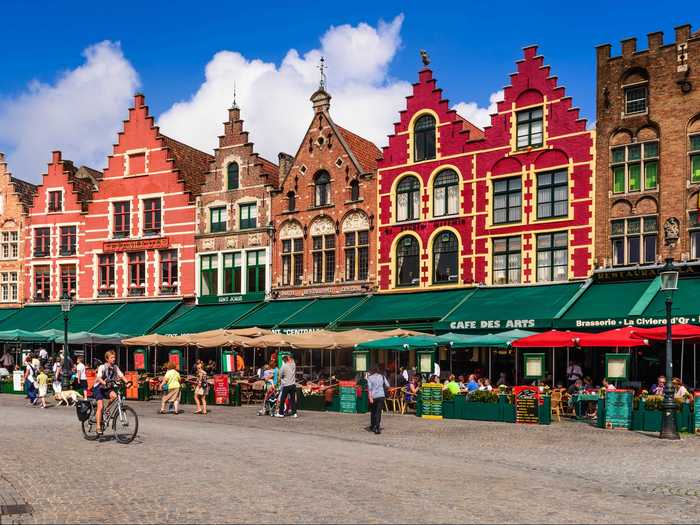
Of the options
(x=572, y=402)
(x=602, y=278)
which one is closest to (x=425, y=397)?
(x=572, y=402)

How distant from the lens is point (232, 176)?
4262 centimetres

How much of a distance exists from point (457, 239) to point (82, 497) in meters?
26.1

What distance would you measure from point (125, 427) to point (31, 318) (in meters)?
31.3

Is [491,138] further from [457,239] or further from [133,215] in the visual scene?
[133,215]

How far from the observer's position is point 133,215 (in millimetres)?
45688

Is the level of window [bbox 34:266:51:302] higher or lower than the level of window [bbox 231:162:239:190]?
lower

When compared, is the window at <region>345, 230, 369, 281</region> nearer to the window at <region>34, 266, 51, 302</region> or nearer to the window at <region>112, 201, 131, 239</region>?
the window at <region>112, 201, 131, 239</region>

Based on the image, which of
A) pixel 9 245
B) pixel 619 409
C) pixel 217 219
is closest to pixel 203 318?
pixel 217 219


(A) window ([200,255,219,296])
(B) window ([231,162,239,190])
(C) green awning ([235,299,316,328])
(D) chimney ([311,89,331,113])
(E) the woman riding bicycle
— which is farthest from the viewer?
(A) window ([200,255,219,296])

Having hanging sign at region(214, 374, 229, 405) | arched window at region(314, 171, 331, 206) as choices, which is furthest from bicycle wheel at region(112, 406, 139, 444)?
arched window at region(314, 171, 331, 206)

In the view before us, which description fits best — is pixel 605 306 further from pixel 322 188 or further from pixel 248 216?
pixel 248 216

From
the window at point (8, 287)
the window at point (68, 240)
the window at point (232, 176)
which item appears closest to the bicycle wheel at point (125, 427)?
the window at point (232, 176)

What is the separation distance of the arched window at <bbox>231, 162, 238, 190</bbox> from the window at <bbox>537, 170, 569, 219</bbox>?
51.0 feet

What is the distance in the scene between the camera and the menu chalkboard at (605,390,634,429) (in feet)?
70.7
